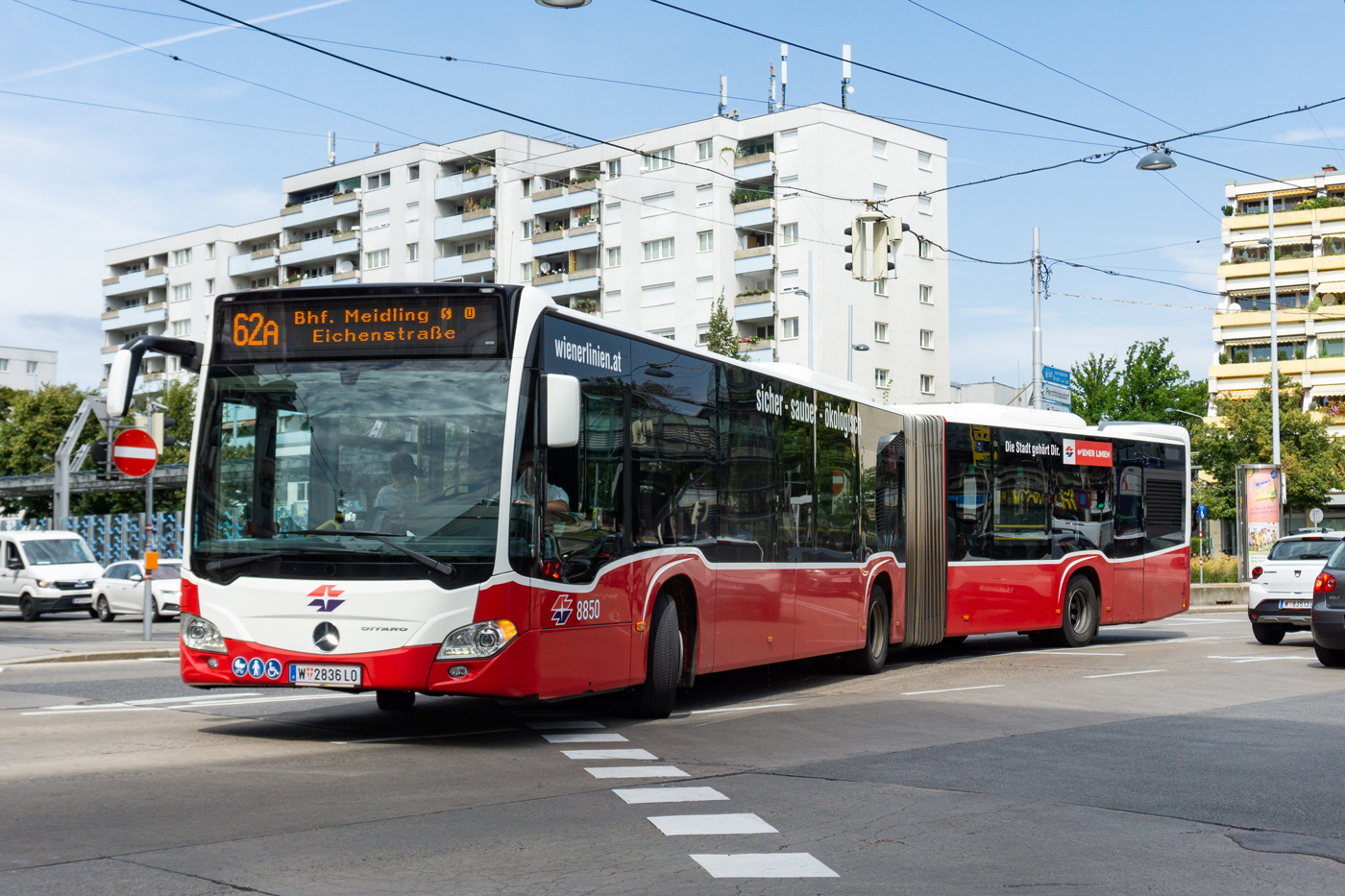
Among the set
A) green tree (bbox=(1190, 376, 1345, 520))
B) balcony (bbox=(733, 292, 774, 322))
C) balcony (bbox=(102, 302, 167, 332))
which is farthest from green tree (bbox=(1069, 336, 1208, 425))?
balcony (bbox=(102, 302, 167, 332))

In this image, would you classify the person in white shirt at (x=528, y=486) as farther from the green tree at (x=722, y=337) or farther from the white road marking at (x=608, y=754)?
the green tree at (x=722, y=337)

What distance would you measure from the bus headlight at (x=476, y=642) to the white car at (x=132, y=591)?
74.0 feet

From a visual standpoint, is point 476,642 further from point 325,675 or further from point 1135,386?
point 1135,386

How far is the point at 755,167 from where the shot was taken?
69500mm

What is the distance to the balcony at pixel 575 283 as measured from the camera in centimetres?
7450

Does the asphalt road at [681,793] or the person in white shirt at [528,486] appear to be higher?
the person in white shirt at [528,486]

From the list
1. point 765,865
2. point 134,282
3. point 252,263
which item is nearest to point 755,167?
point 252,263

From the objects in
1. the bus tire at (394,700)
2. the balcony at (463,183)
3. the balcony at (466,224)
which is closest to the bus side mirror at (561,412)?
the bus tire at (394,700)

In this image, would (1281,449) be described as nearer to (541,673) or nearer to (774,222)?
(774,222)

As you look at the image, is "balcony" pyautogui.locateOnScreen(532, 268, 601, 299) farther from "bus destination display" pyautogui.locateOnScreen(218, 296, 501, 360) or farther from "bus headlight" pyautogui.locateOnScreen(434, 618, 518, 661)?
"bus headlight" pyautogui.locateOnScreen(434, 618, 518, 661)

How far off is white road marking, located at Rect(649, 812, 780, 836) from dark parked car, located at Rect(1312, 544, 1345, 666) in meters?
11.4

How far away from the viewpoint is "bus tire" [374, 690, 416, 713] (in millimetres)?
12648

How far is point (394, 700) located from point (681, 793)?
509 centimetres

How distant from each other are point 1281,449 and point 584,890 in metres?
74.1
